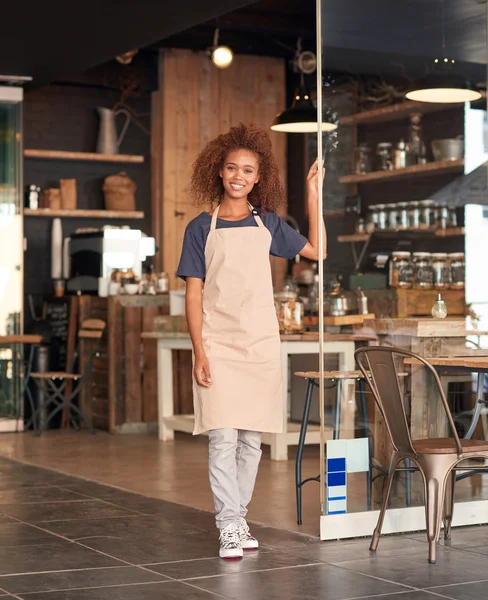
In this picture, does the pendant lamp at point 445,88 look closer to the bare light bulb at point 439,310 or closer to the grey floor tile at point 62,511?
the bare light bulb at point 439,310

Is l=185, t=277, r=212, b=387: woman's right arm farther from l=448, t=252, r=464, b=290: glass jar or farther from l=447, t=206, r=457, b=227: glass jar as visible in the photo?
l=447, t=206, r=457, b=227: glass jar

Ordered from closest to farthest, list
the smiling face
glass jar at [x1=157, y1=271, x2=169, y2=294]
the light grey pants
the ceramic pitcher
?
the light grey pants
the smiling face
glass jar at [x1=157, y1=271, x2=169, y2=294]
the ceramic pitcher

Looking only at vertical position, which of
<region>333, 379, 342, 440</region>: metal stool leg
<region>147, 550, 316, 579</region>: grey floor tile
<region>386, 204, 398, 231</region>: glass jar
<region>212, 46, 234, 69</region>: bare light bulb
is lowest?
<region>147, 550, 316, 579</region>: grey floor tile

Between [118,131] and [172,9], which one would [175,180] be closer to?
[118,131]

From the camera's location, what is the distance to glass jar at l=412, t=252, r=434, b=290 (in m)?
5.47

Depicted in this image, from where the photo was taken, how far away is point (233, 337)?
4223 millimetres

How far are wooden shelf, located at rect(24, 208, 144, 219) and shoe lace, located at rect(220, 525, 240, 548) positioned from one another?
5.63 metres

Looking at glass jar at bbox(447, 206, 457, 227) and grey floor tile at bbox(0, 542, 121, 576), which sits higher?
glass jar at bbox(447, 206, 457, 227)

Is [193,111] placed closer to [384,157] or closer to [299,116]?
[299,116]

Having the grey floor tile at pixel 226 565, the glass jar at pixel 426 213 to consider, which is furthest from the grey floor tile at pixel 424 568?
the glass jar at pixel 426 213

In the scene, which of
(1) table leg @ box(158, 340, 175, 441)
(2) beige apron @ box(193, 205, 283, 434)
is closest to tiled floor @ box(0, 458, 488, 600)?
(2) beige apron @ box(193, 205, 283, 434)

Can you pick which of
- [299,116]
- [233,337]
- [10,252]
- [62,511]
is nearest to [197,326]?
[233,337]

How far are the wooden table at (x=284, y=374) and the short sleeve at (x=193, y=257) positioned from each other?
75 cm

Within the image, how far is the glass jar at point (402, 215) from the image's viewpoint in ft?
21.8
